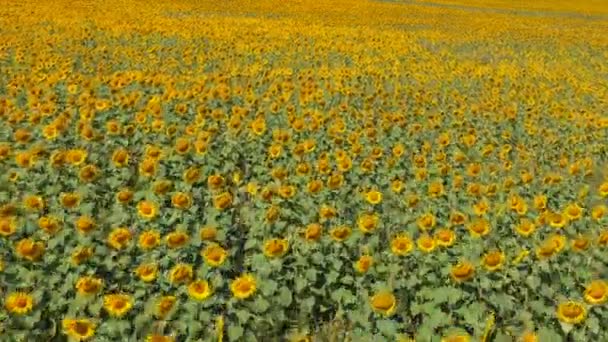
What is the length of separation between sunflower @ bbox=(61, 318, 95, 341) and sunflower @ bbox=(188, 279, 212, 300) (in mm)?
609

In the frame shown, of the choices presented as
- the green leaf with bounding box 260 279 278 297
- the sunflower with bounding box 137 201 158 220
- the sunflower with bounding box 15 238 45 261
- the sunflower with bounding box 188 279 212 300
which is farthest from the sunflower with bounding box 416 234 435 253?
the sunflower with bounding box 15 238 45 261

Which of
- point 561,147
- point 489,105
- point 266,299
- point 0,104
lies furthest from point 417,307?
point 489,105

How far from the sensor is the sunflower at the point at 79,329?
3289 millimetres

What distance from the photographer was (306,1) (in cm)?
3531

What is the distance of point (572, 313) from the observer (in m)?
3.71

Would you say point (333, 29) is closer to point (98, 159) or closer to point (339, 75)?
point (339, 75)

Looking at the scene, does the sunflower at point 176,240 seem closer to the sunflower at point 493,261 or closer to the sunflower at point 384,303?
the sunflower at point 384,303

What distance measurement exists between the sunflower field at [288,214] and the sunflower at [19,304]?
1cm

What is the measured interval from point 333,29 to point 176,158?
61.4 feet

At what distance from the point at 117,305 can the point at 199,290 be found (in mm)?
499

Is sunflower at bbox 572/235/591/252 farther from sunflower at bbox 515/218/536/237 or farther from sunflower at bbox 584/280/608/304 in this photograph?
sunflower at bbox 584/280/608/304

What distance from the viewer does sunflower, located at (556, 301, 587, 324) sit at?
12.1ft

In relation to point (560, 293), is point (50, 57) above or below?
above

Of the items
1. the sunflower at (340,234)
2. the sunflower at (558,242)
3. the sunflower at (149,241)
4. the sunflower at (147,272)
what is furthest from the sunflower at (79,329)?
the sunflower at (558,242)
